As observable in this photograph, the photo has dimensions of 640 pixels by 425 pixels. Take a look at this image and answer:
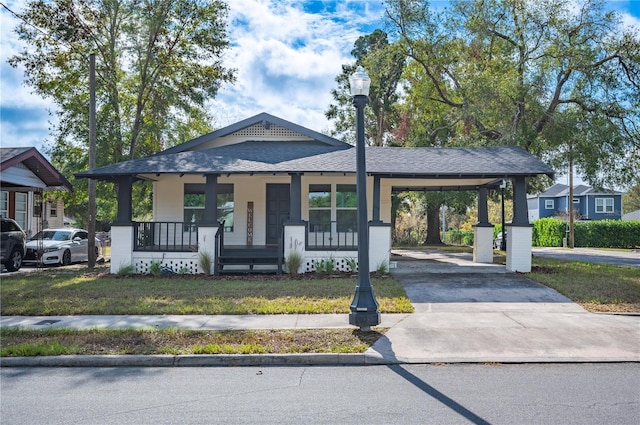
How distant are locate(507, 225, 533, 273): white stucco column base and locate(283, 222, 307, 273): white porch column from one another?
6047mm

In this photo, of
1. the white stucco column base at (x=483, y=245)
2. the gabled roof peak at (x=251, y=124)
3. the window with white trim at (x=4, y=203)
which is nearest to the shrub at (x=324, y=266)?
the gabled roof peak at (x=251, y=124)

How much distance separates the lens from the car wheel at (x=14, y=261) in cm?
1612

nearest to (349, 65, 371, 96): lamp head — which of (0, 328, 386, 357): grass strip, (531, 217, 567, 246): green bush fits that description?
(0, 328, 386, 357): grass strip

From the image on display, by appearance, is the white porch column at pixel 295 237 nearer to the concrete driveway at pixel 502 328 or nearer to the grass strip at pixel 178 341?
the concrete driveway at pixel 502 328

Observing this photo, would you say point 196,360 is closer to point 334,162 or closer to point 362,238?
point 362,238

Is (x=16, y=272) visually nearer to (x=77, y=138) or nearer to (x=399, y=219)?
(x=77, y=138)

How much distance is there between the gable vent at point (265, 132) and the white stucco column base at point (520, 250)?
27.8 ft

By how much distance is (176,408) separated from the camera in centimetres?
492

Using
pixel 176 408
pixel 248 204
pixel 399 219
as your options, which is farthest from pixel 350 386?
pixel 399 219

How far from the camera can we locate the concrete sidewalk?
657 cm

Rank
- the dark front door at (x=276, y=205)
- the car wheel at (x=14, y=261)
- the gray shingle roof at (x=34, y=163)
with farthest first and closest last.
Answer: the dark front door at (x=276, y=205) → the car wheel at (x=14, y=261) → the gray shingle roof at (x=34, y=163)

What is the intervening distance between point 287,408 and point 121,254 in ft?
37.1

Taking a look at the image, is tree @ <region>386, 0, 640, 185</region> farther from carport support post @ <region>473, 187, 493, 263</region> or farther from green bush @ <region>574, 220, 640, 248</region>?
green bush @ <region>574, 220, 640, 248</region>

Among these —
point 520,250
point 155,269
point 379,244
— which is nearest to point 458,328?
point 379,244
